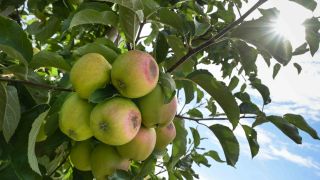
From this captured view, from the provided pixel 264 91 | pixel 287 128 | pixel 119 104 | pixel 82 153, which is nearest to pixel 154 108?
pixel 119 104

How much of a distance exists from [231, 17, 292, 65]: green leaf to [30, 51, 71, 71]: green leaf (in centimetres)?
56

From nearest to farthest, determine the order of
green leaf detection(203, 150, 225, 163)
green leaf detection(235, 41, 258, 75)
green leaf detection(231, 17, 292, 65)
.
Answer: green leaf detection(231, 17, 292, 65)
green leaf detection(235, 41, 258, 75)
green leaf detection(203, 150, 225, 163)

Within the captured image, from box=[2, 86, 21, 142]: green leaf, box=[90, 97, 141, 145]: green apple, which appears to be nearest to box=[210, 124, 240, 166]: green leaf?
box=[90, 97, 141, 145]: green apple

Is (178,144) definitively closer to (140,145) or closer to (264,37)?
(140,145)

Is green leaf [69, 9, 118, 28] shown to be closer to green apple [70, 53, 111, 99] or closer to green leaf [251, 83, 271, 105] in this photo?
green apple [70, 53, 111, 99]

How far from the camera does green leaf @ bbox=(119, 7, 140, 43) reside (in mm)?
1334

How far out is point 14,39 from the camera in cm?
120

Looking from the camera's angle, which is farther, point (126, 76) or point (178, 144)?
point (178, 144)

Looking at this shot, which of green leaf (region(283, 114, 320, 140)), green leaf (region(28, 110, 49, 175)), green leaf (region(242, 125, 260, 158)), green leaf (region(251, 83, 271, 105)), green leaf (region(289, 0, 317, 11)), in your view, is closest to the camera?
green leaf (region(28, 110, 49, 175))

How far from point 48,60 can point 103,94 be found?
0.30m

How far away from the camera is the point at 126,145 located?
1.38 meters

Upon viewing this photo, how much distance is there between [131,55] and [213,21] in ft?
4.63

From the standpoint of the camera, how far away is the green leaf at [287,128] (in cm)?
163

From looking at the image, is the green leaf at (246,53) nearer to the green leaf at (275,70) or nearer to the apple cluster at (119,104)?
the apple cluster at (119,104)
